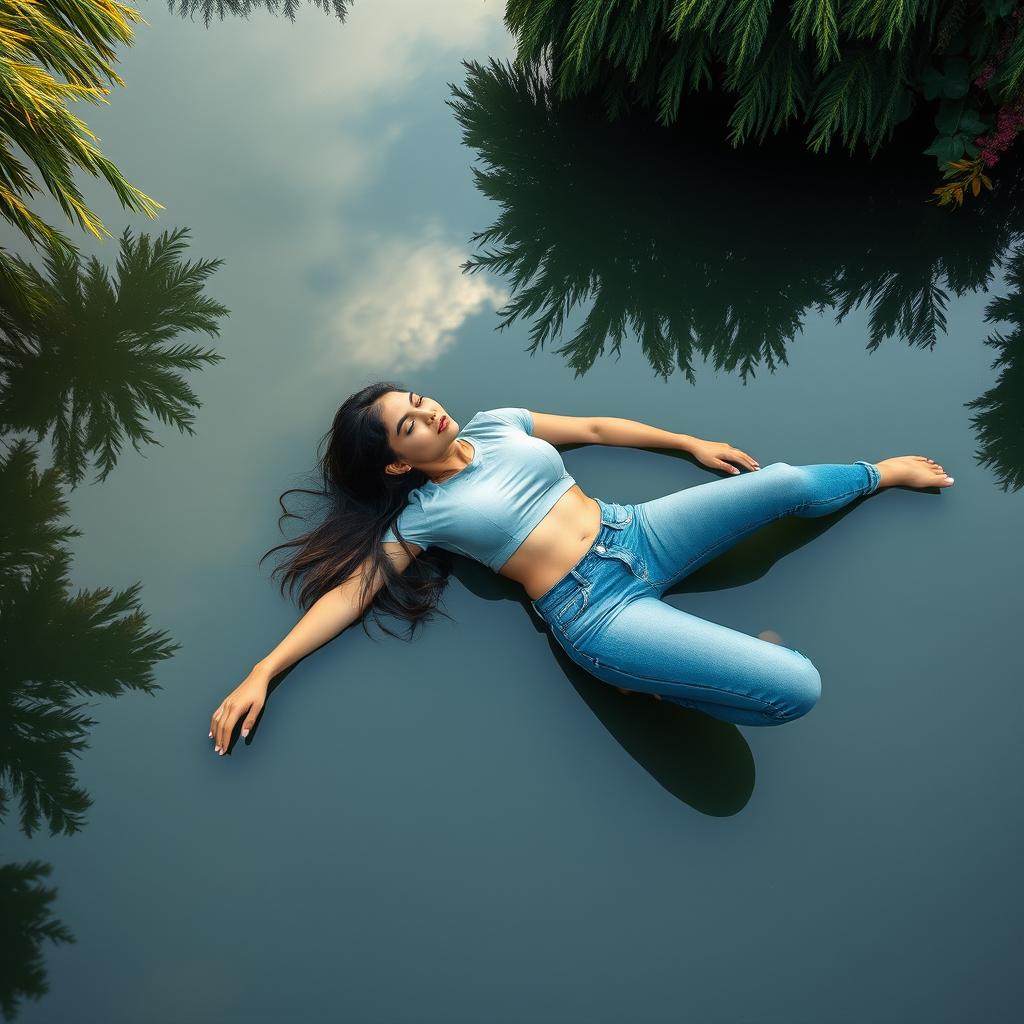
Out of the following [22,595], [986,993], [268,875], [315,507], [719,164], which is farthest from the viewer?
[719,164]

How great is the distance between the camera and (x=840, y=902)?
150cm

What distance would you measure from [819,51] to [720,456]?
3.26ft

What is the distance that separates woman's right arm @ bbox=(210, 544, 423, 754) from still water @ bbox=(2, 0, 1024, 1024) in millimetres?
88

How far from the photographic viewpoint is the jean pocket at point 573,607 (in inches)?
63.5

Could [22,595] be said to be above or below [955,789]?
below

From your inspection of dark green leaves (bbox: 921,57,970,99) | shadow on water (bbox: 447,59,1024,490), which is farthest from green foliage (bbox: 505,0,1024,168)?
shadow on water (bbox: 447,59,1024,490)

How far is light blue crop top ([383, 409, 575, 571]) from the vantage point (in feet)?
5.49

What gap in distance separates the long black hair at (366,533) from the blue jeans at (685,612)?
10.9 inches

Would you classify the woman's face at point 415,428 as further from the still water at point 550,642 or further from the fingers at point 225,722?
the fingers at point 225,722

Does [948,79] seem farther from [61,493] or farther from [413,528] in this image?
[61,493]

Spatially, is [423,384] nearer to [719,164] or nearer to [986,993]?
[719,164]

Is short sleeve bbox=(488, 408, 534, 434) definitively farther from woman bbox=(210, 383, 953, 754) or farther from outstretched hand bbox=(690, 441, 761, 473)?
outstretched hand bbox=(690, 441, 761, 473)

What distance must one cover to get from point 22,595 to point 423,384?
3.46 feet

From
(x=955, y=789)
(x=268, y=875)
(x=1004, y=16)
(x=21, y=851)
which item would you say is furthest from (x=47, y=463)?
(x=1004, y=16)
